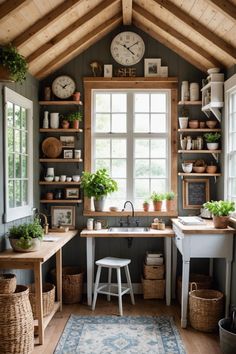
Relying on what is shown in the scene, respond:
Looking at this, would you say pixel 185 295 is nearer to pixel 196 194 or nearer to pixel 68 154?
pixel 196 194

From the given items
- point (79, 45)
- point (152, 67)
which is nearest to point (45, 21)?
point (79, 45)

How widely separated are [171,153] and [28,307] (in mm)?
2703

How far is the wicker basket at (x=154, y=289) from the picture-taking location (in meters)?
5.12

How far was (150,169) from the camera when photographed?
5.47 metres

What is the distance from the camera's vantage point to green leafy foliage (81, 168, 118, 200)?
5098mm

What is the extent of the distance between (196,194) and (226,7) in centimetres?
242

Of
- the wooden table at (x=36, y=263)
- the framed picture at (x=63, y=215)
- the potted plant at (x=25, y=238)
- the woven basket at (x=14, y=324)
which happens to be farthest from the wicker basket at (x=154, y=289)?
the woven basket at (x=14, y=324)

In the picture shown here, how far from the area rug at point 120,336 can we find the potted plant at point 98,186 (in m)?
1.41

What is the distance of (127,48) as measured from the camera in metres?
5.35

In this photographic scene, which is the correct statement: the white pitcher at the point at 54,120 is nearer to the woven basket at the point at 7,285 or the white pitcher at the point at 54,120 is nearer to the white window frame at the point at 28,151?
the white window frame at the point at 28,151

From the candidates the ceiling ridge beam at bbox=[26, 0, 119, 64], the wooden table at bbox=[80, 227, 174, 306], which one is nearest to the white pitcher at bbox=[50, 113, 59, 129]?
the ceiling ridge beam at bbox=[26, 0, 119, 64]

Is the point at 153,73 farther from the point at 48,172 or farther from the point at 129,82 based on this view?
the point at 48,172

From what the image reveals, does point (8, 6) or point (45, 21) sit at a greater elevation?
point (45, 21)

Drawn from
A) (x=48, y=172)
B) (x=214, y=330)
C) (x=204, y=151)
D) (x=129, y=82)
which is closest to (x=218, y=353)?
(x=214, y=330)
